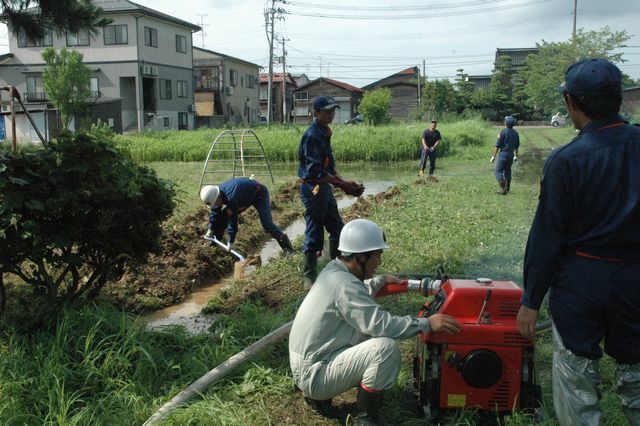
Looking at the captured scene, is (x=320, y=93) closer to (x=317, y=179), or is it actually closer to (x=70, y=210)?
(x=317, y=179)

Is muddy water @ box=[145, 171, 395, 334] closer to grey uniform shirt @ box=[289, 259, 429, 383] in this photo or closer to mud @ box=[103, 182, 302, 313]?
mud @ box=[103, 182, 302, 313]

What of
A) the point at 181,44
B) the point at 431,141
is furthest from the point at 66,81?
the point at 431,141

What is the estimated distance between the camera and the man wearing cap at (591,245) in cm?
228

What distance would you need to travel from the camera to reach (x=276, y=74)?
221ft

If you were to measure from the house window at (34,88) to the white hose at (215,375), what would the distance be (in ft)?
130

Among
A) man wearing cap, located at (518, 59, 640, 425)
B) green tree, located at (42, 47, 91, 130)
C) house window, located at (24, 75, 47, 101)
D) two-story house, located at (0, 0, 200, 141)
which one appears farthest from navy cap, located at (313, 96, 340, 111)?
house window, located at (24, 75, 47, 101)

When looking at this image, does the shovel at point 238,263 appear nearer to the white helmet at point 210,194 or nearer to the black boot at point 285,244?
the black boot at point 285,244

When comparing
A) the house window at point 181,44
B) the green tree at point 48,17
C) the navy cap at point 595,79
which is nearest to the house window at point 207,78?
the house window at point 181,44

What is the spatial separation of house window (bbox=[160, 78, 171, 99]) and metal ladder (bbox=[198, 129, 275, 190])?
15725 millimetres

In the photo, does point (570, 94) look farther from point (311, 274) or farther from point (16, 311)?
point (16, 311)

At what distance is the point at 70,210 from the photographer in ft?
14.1

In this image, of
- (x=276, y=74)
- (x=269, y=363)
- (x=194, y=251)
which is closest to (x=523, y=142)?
(x=194, y=251)

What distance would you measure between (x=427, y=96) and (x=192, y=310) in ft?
144

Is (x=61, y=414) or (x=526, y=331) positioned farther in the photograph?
(x=61, y=414)
